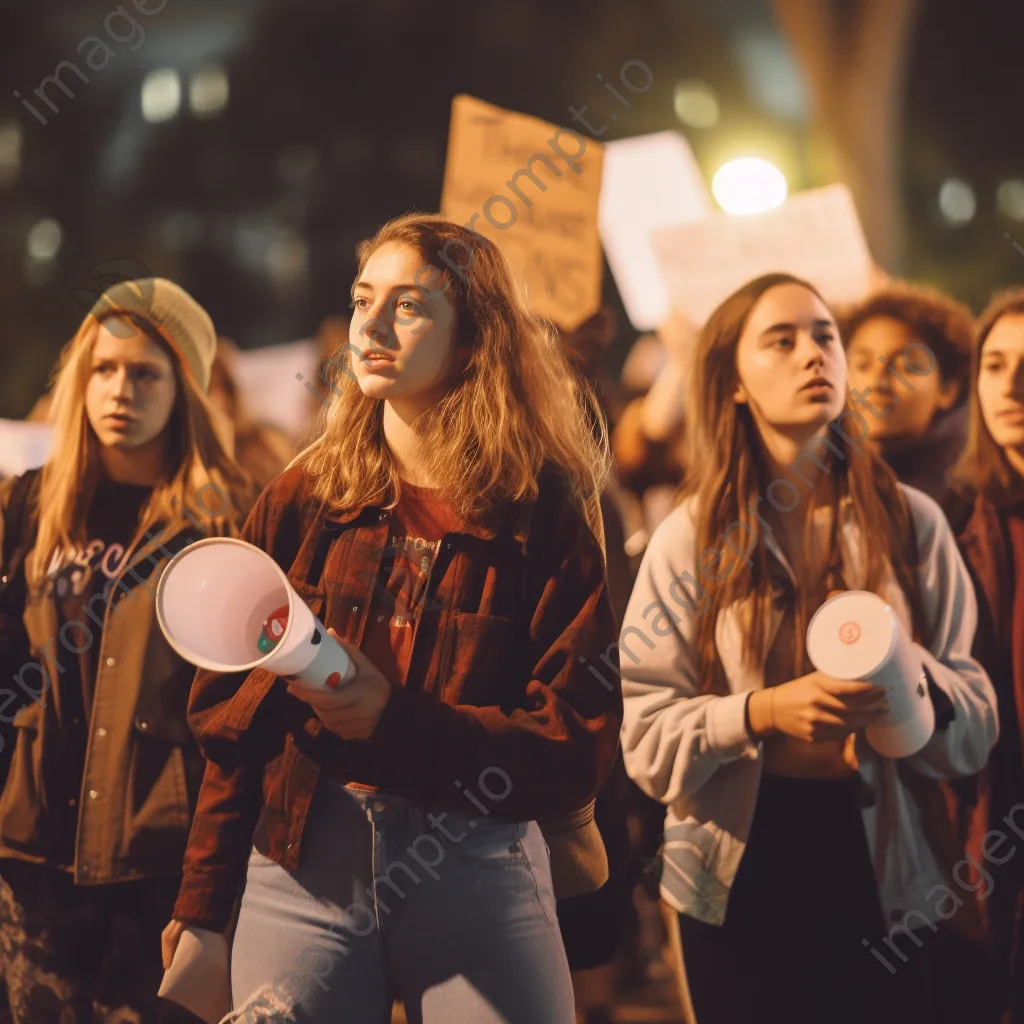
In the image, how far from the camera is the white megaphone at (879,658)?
206cm

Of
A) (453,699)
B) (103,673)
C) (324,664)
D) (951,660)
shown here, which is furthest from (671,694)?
(103,673)

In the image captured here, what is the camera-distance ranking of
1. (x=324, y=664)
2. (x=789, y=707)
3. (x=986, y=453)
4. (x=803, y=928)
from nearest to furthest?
1. (x=324, y=664)
2. (x=789, y=707)
3. (x=803, y=928)
4. (x=986, y=453)

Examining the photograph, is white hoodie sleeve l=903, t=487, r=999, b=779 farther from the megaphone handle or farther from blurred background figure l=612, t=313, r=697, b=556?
the megaphone handle

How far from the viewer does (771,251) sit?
2959 mm

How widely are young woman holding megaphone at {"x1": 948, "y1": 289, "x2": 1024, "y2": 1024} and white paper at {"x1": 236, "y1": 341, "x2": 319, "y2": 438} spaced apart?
2.16 meters

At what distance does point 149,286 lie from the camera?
263 centimetres

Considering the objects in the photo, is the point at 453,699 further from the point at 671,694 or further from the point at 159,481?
the point at 159,481

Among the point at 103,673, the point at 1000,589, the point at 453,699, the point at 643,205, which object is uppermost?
the point at 643,205

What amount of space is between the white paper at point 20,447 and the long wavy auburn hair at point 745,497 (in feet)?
5.70

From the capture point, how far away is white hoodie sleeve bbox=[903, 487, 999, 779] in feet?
7.78

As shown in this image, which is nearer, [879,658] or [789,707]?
[879,658]

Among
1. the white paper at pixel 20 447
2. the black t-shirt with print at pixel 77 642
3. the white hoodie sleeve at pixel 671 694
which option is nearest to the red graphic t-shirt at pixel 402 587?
the white hoodie sleeve at pixel 671 694

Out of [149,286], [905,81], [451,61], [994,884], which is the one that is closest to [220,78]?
[451,61]

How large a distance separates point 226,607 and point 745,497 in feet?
3.89
